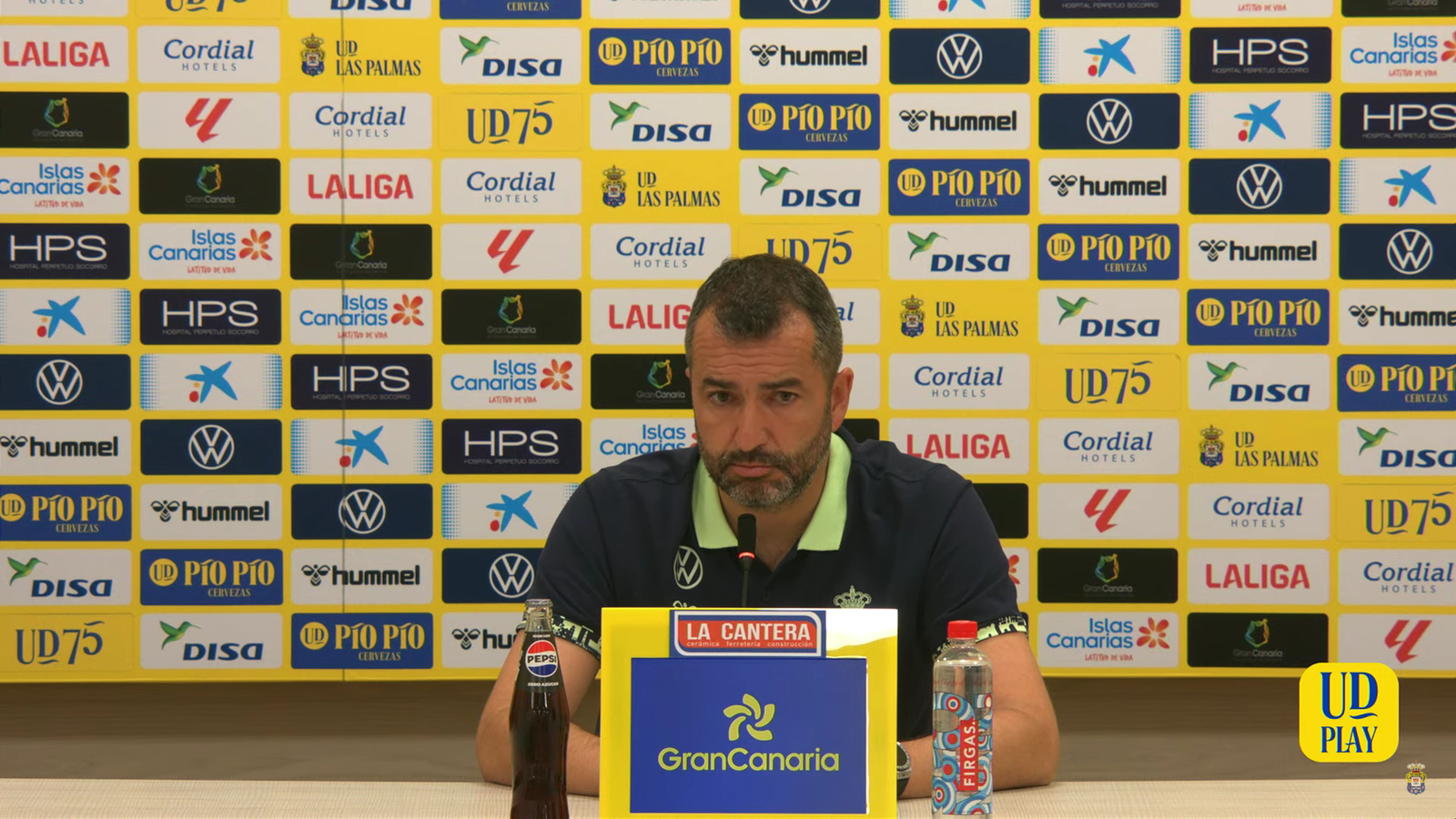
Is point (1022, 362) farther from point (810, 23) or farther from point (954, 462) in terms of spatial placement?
point (810, 23)

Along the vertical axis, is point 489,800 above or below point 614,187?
below

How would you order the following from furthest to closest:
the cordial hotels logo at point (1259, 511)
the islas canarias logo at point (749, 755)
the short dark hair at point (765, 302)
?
the cordial hotels logo at point (1259, 511), the short dark hair at point (765, 302), the islas canarias logo at point (749, 755)

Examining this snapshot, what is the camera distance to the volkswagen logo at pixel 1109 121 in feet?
10.4

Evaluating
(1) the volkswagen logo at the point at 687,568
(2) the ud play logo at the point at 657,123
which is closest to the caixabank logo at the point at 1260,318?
(2) the ud play logo at the point at 657,123

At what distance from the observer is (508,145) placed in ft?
10.4

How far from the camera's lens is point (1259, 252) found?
3.16m

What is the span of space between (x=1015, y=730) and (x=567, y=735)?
512mm

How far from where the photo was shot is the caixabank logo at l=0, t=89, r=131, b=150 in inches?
124

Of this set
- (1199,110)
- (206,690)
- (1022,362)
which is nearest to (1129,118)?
(1199,110)

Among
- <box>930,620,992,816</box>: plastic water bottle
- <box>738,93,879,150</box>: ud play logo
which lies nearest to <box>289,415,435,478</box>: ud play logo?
<box>738,93,879,150</box>: ud play logo

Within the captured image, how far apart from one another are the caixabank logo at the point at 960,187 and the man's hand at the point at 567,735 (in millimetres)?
1816

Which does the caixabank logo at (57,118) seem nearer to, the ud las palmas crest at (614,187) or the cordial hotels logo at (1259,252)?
the ud las palmas crest at (614,187)

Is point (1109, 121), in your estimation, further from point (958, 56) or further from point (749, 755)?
point (749, 755)

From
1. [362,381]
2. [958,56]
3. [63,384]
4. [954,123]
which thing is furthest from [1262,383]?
[63,384]
